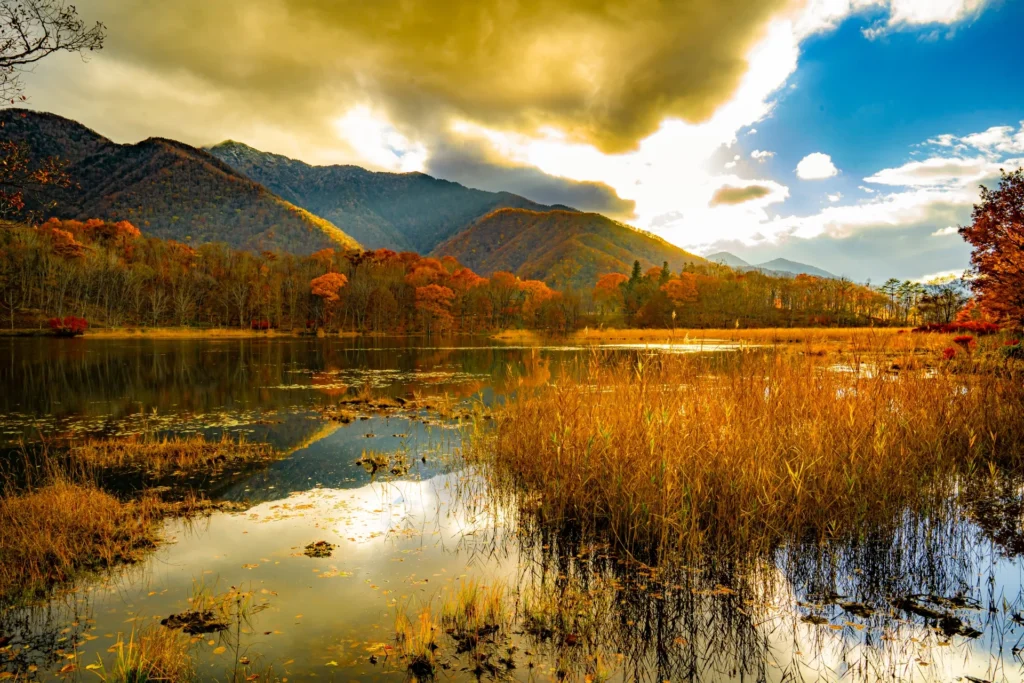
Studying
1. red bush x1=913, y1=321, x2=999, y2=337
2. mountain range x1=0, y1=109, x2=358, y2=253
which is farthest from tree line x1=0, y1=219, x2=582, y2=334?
red bush x1=913, y1=321, x2=999, y2=337

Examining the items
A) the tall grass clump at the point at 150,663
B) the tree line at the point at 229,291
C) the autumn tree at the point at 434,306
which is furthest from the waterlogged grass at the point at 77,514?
the autumn tree at the point at 434,306

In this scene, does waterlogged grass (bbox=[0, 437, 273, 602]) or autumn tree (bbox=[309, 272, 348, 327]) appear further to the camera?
autumn tree (bbox=[309, 272, 348, 327])

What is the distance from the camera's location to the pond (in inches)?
154

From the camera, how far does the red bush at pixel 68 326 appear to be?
62312mm

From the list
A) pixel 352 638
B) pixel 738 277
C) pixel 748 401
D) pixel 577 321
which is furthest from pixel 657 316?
pixel 352 638

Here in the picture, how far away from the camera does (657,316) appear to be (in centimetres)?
8981

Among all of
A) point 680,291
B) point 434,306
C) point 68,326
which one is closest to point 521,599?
point 68,326

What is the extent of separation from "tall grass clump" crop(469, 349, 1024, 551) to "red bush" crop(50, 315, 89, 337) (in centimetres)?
7610

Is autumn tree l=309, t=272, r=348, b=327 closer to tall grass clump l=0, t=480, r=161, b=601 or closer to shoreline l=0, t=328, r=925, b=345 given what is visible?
shoreline l=0, t=328, r=925, b=345

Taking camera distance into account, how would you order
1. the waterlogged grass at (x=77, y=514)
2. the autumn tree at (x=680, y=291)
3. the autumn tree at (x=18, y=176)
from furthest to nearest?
1. the autumn tree at (x=680, y=291)
2. the autumn tree at (x=18, y=176)
3. the waterlogged grass at (x=77, y=514)

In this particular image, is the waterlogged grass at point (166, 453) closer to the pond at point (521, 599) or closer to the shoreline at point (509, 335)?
the pond at point (521, 599)

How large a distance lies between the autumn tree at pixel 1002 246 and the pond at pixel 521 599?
14.7 metres

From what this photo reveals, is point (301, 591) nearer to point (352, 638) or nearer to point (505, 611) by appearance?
point (352, 638)

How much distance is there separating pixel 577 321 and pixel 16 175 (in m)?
87.6
